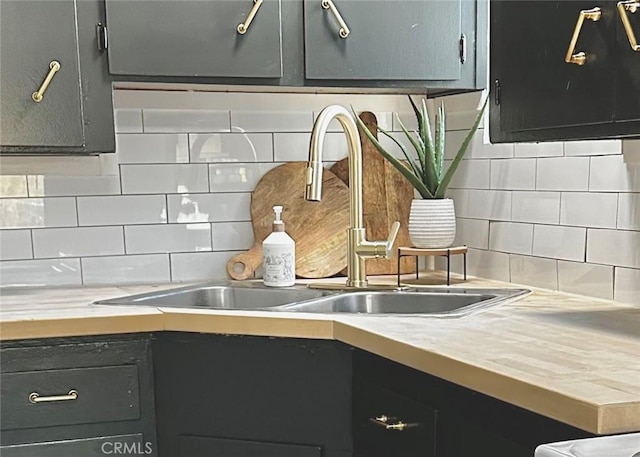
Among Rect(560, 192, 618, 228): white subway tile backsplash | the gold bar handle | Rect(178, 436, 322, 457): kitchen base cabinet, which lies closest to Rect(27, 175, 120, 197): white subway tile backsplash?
the gold bar handle

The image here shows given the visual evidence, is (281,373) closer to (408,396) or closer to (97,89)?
(408,396)

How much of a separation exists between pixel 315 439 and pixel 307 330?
0.78ft

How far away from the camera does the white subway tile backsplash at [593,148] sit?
1.81 meters

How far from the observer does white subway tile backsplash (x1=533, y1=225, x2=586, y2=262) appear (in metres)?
1.93

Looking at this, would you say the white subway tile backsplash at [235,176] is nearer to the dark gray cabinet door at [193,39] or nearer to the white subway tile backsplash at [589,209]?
the dark gray cabinet door at [193,39]

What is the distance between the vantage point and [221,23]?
200cm

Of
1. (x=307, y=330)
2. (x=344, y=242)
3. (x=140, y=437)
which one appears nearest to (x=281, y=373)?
(x=307, y=330)

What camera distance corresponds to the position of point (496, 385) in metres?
1.17

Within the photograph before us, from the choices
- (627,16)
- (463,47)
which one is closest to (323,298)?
(463,47)

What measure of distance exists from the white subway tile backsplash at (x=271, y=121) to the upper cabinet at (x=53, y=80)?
1.60ft

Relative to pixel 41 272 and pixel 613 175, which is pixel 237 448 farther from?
pixel 613 175

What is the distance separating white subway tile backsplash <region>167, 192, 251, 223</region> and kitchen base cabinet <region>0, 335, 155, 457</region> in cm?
65

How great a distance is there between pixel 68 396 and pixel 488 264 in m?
1.18

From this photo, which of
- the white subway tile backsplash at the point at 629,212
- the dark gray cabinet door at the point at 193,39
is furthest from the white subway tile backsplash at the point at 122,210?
the white subway tile backsplash at the point at 629,212
